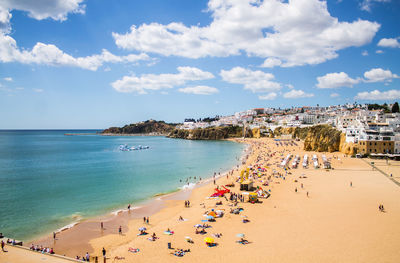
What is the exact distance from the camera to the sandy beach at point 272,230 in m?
12.5

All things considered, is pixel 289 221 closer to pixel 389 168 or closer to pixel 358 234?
pixel 358 234

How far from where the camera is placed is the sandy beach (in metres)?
12.5

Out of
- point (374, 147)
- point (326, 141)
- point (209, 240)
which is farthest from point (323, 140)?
point (209, 240)

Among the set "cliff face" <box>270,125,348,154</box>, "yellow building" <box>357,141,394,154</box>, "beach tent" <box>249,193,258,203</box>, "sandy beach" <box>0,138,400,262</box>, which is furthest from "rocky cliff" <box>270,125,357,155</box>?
"beach tent" <box>249,193,258,203</box>

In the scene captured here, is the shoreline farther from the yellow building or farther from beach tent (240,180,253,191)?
the yellow building

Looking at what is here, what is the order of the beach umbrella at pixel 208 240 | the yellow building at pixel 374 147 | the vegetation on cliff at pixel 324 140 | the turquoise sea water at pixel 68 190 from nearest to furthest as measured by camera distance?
the beach umbrella at pixel 208 240 < the turquoise sea water at pixel 68 190 < the yellow building at pixel 374 147 < the vegetation on cliff at pixel 324 140

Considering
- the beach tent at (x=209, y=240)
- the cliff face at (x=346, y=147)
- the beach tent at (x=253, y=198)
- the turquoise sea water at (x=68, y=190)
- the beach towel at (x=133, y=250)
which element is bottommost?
the turquoise sea water at (x=68, y=190)

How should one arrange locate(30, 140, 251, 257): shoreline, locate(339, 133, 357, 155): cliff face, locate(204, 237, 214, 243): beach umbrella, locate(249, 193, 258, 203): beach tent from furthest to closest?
locate(339, 133, 357, 155): cliff face < locate(249, 193, 258, 203): beach tent < locate(30, 140, 251, 257): shoreline < locate(204, 237, 214, 243): beach umbrella

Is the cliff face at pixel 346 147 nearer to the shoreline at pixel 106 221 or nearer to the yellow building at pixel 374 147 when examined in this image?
the yellow building at pixel 374 147

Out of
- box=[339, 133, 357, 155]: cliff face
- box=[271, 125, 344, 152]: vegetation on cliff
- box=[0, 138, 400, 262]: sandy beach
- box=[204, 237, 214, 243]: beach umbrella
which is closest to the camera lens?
box=[0, 138, 400, 262]: sandy beach

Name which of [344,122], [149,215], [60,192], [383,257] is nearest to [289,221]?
[383,257]

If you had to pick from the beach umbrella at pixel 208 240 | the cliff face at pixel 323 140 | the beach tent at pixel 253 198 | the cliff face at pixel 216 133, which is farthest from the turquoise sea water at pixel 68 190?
the cliff face at pixel 216 133

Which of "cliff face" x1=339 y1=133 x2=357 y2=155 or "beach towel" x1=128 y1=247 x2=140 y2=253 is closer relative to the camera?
"beach towel" x1=128 y1=247 x2=140 y2=253

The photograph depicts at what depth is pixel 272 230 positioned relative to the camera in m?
15.3
